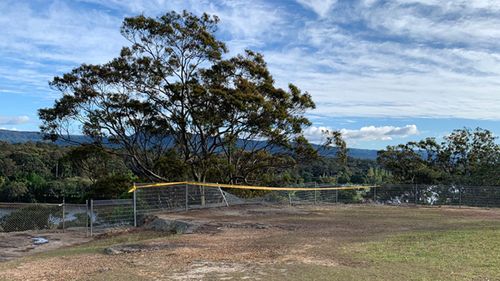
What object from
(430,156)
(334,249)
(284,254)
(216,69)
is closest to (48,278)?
(284,254)

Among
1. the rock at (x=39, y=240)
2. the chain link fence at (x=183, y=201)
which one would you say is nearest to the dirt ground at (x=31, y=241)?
the rock at (x=39, y=240)

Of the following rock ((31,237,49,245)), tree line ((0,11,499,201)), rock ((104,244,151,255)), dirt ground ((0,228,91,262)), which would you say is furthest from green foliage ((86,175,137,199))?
rock ((104,244,151,255))

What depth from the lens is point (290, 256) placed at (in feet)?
33.7

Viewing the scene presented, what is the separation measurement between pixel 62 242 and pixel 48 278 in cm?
653

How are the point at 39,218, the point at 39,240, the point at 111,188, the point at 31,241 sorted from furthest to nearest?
the point at 111,188 → the point at 39,218 → the point at 39,240 → the point at 31,241

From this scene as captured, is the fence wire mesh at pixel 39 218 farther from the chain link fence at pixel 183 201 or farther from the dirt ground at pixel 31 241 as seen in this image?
the dirt ground at pixel 31 241

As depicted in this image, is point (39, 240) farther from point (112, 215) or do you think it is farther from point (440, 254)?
point (440, 254)

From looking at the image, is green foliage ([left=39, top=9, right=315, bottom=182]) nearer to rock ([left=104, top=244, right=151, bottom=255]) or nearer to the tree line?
the tree line

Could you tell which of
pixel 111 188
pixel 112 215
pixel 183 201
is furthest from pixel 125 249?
Answer: pixel 111 188

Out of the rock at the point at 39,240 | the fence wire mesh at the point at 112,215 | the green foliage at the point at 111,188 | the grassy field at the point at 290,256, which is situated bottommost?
the rock at the point at 39,240

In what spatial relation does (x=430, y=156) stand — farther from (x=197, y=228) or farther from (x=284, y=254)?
(x=284, y=254)

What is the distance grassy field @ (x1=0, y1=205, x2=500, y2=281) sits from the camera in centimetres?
849

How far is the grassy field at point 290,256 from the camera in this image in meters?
8.49

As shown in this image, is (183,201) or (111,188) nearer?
(183,201)
